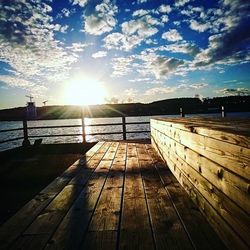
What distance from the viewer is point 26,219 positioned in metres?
2.20

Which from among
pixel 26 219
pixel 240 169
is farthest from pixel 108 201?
pixel 240 169

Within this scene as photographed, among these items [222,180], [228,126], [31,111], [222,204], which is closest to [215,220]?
[222,204]

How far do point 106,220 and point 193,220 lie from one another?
744 mm

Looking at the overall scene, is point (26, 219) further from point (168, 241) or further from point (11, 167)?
point (11, 167)

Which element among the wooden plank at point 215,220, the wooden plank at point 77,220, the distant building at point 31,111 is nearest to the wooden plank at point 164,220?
the wooden plank at point 215,220

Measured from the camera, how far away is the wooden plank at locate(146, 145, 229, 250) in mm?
1685

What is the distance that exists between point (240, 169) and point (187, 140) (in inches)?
49.3

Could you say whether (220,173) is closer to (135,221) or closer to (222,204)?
(222,204)

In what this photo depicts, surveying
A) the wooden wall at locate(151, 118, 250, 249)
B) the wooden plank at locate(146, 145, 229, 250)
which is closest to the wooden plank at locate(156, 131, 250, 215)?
the wooden wall at locate(151, 118, 250, 249)

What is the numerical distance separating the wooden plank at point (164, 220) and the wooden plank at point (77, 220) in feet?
1.89

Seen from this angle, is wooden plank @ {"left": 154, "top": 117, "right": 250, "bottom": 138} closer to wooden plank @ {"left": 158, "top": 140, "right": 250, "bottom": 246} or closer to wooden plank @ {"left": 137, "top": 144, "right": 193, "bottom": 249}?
wooden plank @ {"left": 158, "top": 140, "right": 250, "bottom": 246}

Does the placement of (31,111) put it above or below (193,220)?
above

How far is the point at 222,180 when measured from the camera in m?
1.69

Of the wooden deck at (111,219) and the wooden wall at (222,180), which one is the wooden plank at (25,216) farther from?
the wooden wall at (222,180)
